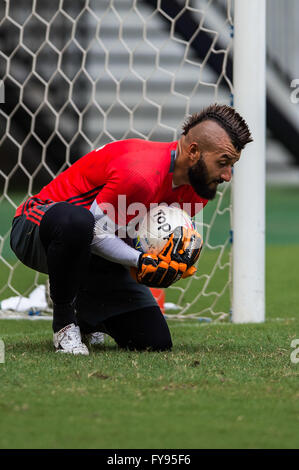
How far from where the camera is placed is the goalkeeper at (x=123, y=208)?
7.75 ft

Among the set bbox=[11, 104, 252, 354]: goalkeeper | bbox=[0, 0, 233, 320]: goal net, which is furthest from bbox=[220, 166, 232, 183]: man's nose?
bbox=[0, 0, 233, 320]: goal net

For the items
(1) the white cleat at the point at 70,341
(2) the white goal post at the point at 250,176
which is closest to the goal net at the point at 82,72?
(2) the white goal post at the point at 250,176

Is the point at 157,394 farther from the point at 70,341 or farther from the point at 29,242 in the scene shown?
the point at 29,242

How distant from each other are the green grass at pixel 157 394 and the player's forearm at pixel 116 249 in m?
0.29

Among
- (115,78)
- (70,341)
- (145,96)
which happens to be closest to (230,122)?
(70,341)

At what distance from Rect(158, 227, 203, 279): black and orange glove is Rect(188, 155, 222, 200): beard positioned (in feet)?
0.42

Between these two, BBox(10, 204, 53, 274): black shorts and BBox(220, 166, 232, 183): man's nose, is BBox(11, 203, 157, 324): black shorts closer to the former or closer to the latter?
BBox(10, 204, 53, 274): black shorts

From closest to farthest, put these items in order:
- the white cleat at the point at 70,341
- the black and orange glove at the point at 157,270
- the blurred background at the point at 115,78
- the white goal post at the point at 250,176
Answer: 1. the black and orange glove at the point at 157,270
2. the white cleat at the point at 70,341
3. the white goal post at the point at 250,176
4. the blurred background at the point at 115,78

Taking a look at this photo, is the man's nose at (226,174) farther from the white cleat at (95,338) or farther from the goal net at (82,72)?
the goal net at (82,72)

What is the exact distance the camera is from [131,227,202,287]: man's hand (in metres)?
2.34

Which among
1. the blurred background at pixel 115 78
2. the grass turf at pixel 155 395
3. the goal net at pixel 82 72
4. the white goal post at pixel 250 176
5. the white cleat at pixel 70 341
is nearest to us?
the grass turf at pixel 155 395

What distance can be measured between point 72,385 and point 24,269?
8.80 ft

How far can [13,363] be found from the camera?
2.28m
